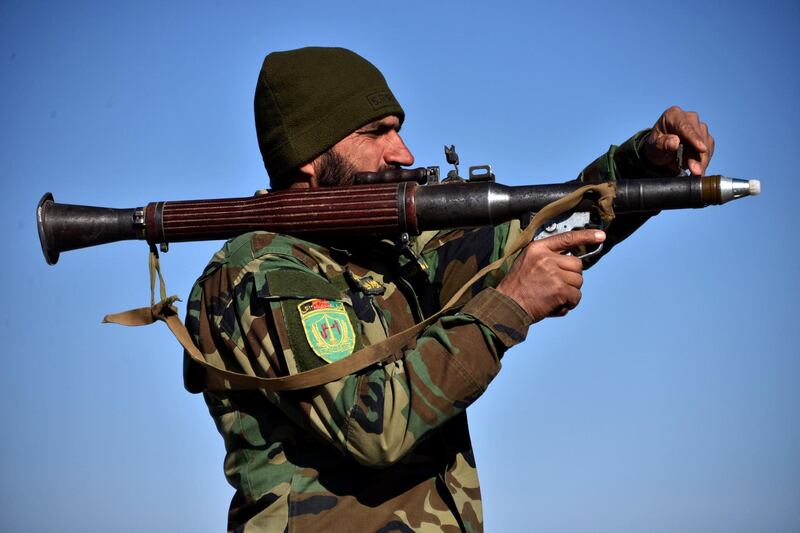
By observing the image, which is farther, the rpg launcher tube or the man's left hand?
the man's left hand

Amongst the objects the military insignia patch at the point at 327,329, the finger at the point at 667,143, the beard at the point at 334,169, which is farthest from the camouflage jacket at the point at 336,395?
the finger at the point at 667,143

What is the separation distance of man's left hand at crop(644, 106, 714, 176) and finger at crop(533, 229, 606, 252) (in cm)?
74

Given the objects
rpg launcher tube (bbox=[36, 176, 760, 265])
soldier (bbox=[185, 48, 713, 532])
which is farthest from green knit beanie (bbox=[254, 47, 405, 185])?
soldier (bbox=[185, 48, 713, 532])

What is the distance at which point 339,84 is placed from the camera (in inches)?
260

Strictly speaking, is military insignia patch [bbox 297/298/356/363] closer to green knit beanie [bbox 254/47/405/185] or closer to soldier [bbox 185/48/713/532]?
soldier [bbox 185/48/713/532]

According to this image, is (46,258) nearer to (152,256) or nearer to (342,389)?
(152,256)

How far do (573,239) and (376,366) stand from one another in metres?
1.21

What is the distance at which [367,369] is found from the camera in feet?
17.7

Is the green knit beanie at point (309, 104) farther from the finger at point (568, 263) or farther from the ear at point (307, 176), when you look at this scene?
the finger at point (568, 263)

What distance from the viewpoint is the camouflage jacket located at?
514 centimetres

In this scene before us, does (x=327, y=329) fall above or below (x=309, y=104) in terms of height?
below

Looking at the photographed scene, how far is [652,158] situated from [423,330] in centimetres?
165

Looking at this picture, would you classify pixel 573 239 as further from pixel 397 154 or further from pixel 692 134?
pixel 397 154

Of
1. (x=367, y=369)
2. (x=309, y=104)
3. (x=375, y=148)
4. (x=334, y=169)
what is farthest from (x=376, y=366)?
(x=309, y=104)
